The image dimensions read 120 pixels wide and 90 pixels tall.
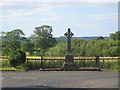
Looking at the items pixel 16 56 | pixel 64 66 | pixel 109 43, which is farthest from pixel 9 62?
pixel 109 43

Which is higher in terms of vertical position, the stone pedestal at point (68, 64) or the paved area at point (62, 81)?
the stone pedestal at point (68, 64)

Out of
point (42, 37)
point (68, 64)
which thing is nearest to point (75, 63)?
point (68, 64)

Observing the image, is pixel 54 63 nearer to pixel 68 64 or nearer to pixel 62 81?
pixel 68 64

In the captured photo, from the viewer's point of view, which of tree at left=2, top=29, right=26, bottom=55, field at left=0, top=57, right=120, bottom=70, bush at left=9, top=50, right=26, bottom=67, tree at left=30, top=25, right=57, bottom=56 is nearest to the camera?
bush at left=9, top=50, right=26, bottom=67

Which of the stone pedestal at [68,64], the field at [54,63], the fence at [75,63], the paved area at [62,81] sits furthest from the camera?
the fence at [75,63]

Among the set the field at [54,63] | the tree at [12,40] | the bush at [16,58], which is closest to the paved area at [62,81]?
the bush at [16,58]

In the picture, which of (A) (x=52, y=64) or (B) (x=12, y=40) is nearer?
(A) (x=52, y=64)

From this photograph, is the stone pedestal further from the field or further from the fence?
the field

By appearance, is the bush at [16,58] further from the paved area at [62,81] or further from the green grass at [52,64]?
→ the paved area at [62,81]

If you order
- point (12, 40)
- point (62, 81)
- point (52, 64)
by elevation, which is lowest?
point (62, 81)

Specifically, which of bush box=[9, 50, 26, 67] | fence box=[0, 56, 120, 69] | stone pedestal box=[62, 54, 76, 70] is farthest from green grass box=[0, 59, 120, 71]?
stone pedestal box=[62, 54, 76, 70]

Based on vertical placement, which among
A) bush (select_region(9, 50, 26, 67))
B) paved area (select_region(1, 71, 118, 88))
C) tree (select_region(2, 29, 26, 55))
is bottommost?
paved area (select_region(1, 71, 118, 88))

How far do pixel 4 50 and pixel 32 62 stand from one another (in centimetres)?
997

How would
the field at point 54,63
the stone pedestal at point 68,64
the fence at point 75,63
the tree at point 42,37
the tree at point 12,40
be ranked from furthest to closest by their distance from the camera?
the tree at point 42,37, the tree at point 12,40, the fence at point 75,63, the field at point 54,63, the stone pedestal at point 68,64
